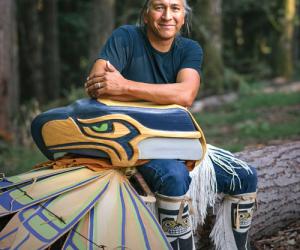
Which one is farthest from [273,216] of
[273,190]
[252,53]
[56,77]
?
[252,53]

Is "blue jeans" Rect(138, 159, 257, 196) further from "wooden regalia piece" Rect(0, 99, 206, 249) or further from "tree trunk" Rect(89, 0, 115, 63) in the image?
"tree trunk" Rect(89, 0, 115, 63)

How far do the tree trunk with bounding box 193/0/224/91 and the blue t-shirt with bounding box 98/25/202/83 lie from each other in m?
9.54

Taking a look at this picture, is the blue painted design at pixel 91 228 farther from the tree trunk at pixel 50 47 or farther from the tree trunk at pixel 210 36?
the tree trunk at pixel 50 47

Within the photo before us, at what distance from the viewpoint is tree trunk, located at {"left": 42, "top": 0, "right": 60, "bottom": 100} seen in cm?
1575

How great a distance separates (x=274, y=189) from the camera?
3951mm

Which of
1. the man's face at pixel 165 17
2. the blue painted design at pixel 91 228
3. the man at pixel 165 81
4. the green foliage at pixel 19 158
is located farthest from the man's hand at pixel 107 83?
the green foliage at pixel 19 158

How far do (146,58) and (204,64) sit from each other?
9942mm

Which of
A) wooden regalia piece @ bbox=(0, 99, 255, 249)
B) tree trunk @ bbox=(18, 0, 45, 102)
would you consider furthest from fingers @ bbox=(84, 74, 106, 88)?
tree trunk @ bbox=(18, 0, 45, 102)

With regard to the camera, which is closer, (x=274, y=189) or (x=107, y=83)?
(x=107, y=83)

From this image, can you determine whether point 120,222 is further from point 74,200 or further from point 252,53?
point 252,53

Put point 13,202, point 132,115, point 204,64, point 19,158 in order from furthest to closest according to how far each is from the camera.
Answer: point 204,64, point 19,158, point 132,115, point 13,202

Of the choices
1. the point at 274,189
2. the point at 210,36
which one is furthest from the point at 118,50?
the point at 210,36

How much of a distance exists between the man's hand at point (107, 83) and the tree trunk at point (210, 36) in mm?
9898

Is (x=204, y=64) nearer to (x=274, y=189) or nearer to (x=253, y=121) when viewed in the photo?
(x=253, y=121)
